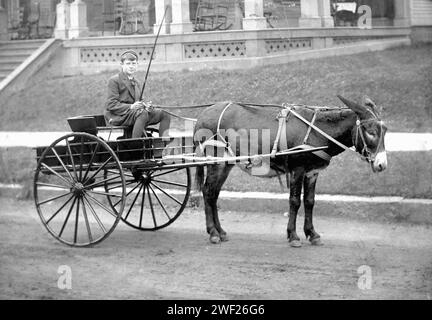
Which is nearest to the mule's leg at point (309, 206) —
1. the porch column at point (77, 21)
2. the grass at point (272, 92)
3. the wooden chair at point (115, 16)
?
the grass at point (272, 92)

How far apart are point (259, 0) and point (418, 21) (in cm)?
586

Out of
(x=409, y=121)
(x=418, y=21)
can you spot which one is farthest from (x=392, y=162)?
(x=418, y=21)

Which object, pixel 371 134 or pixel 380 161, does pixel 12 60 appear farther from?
pixel 380 161

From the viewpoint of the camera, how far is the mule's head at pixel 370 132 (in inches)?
321

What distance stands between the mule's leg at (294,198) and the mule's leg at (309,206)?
0.16 m

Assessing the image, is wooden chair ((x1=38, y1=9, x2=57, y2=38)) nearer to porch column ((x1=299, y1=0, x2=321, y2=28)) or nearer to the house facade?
the house facade

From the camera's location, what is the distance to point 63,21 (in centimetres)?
2127

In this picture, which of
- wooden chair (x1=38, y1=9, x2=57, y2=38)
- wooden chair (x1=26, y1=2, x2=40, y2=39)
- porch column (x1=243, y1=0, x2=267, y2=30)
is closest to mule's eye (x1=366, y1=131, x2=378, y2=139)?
porch column (x1=243, y1=0, x2=267, y2=30)

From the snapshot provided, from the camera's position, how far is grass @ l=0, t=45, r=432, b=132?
50.1ft

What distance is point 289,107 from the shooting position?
8828 mm

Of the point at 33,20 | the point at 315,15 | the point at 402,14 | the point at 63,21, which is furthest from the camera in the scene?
the point at 33,20

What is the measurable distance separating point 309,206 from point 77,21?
45.3 feet

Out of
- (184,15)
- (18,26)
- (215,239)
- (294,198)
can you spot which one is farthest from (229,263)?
(18,26)
